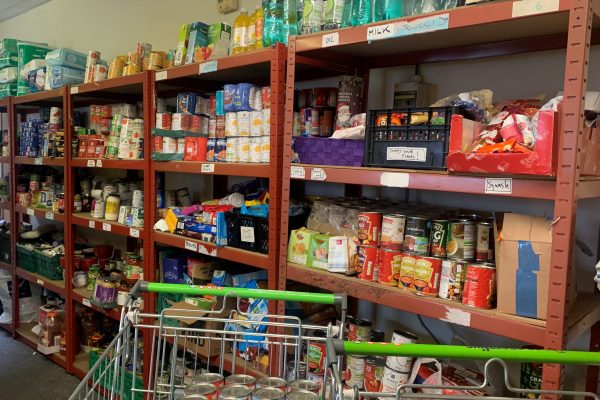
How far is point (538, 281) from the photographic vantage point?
129 centimetres

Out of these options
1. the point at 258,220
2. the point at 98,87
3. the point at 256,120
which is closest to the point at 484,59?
the point at 256,120

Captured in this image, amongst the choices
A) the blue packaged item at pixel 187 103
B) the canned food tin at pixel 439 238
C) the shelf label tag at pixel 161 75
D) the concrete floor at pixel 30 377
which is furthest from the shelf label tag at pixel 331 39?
the concrete floor at pixel 30 377

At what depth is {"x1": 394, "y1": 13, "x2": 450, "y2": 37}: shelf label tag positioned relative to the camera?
1426 mm

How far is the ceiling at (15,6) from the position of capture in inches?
196

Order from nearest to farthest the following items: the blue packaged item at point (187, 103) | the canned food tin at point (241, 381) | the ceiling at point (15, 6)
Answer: the canned food tin at point (241, 381) < the blue packaged item at point (187, 103) < the ceiling at point (15, 6)

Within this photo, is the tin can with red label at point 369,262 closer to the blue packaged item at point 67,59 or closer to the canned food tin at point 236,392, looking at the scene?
the canned food tin at point 236,392

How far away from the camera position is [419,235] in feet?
5.30

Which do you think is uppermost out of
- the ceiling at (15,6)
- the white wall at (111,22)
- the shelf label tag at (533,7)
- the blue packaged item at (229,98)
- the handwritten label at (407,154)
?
the ceiling at (15,6)

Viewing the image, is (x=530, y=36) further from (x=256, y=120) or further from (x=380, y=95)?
(x=256, y=120)

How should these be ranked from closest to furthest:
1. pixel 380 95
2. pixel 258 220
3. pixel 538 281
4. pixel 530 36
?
pixel 538 281 → pixel 530 36 → pixel 258 220 → pixel 380 95

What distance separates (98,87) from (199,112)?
0.94 m

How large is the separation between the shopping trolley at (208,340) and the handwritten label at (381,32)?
2.78ft

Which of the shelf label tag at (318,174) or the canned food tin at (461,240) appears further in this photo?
the shelf label tag at (318,174)

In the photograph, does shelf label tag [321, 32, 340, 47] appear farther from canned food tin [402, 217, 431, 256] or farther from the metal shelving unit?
canned food tin [402, 217, 431, 256]
